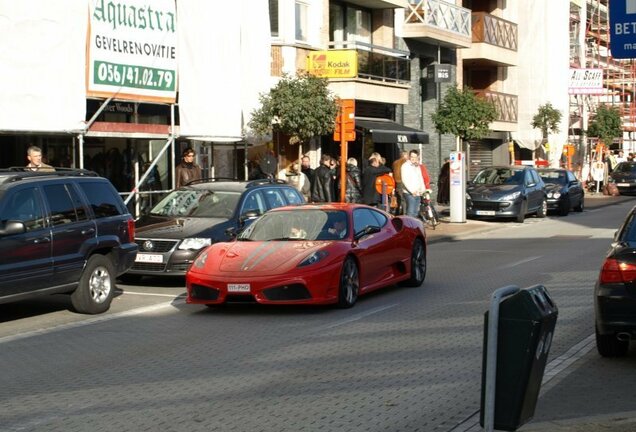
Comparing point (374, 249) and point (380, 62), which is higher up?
point (380, 62)

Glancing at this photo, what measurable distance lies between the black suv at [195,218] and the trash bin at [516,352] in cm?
978

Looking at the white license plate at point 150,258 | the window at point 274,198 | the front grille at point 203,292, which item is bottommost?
the front grille at point 203,292

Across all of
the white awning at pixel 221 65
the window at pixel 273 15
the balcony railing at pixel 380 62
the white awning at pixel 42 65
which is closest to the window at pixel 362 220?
the white awning at pixel 42 65

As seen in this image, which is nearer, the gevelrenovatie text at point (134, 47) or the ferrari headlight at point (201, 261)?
the ferrari headlight at point (201, 261)

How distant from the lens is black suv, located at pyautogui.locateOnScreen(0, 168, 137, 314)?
12211 millimetres

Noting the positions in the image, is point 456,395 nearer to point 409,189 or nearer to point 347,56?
point 409,189

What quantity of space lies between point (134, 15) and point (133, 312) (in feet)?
33.0

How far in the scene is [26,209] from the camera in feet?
41.4

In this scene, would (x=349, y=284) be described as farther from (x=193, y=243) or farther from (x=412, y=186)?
(x=412, y=186)

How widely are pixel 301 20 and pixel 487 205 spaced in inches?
291

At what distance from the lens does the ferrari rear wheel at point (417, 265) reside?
618 inches

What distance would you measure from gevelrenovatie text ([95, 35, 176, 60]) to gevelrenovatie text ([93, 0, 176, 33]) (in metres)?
0.31

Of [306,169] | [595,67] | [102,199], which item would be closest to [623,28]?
[102,199]

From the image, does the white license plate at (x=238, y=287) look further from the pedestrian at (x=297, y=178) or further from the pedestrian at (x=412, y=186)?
the pedestrian at (x=412, y=186)
